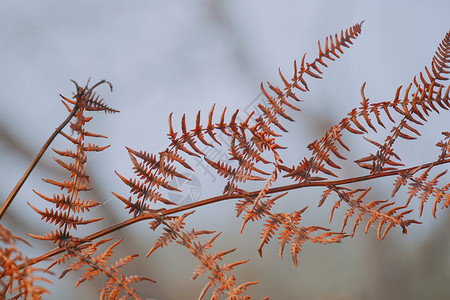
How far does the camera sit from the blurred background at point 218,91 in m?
0.92

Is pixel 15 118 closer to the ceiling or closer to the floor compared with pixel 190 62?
closer to the floor

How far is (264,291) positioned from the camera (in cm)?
95

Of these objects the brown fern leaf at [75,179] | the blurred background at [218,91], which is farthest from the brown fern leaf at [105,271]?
the blurred background at [218,91]

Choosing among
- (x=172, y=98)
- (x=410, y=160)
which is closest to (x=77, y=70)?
(x=172, y=98)

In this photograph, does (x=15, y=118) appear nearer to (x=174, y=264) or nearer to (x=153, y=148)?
(x=153, y=148)

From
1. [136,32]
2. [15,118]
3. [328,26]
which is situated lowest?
[15,118]

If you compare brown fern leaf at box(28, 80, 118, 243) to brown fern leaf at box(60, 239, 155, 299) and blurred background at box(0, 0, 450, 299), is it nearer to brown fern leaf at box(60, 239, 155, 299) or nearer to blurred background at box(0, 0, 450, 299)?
brown fern leaf at box(60, 239, 155, 299)

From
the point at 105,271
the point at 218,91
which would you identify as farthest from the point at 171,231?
the point at 218,91

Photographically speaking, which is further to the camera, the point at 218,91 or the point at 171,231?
the point at 218,91

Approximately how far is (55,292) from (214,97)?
527mm

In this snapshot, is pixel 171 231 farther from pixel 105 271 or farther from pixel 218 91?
pixel 218 91

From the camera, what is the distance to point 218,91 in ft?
3.15

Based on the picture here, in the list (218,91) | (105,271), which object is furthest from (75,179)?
(218,91)

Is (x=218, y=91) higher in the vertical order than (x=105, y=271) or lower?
higher
